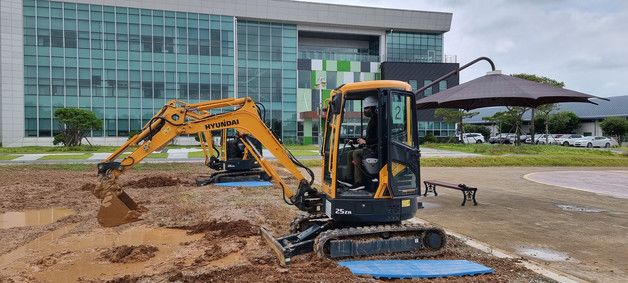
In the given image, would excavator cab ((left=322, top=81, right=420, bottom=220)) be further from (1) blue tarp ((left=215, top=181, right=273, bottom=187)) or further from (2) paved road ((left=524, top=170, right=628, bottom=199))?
(2) paved road ((left=524, top=170, right=628, bottom=199))

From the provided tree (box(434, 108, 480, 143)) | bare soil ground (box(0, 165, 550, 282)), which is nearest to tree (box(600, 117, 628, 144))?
tree (box(434, 108, 480, 143))

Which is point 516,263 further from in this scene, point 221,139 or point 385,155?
point 221,139

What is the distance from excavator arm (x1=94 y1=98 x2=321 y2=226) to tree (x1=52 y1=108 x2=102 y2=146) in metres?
32.6

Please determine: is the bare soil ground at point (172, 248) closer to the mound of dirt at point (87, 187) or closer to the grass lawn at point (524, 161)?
the mound of dirt at point (87, 187)

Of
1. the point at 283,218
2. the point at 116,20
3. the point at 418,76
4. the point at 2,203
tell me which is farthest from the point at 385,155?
the point at 418,76

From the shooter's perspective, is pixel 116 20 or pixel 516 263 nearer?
pixel 516 263

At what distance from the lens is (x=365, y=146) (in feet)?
23.3

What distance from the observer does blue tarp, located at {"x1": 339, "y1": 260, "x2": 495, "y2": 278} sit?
19.8ft

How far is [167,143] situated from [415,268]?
199 inches

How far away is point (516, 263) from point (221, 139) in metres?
12.7

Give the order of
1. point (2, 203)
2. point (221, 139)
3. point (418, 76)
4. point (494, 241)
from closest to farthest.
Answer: point (494, 241) < point (2, 203) < point (221, 139) < point (418, 76)

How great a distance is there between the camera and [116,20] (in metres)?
48.5

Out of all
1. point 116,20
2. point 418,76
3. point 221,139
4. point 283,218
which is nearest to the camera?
point 283,218

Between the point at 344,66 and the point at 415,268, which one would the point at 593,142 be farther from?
the point at 415,268
